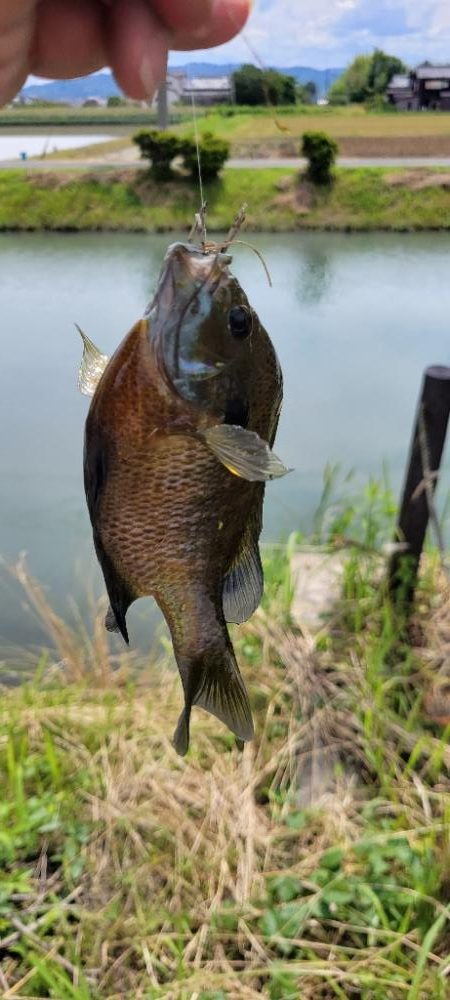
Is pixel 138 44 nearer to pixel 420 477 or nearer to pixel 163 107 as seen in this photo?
pixel 163 107

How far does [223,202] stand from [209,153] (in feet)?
1.83

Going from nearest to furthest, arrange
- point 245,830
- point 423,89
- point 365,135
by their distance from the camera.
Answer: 1. point 245,830
2. point 423,89
3. point 365,135

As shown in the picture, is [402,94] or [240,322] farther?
[402,94]

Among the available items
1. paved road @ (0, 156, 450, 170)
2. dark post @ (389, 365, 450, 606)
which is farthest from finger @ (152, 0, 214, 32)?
paved road @ (0, 156, 450, 170)

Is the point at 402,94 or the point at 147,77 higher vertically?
the point at 402,94

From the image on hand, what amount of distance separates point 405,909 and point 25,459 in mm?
2771

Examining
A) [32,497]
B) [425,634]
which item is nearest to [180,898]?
[425,634]

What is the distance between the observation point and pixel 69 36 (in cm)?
103

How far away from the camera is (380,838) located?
1.92 meters

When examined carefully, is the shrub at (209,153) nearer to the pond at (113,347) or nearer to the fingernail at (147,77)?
the pond at (113,347)

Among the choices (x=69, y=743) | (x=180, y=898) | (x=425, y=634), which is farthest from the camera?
(x=425, y=634)

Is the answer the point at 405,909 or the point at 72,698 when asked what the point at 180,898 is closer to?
the point at 405,909

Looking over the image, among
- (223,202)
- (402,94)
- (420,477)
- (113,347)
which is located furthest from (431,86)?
(420,477)

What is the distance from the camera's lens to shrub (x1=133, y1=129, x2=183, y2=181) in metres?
5.96
